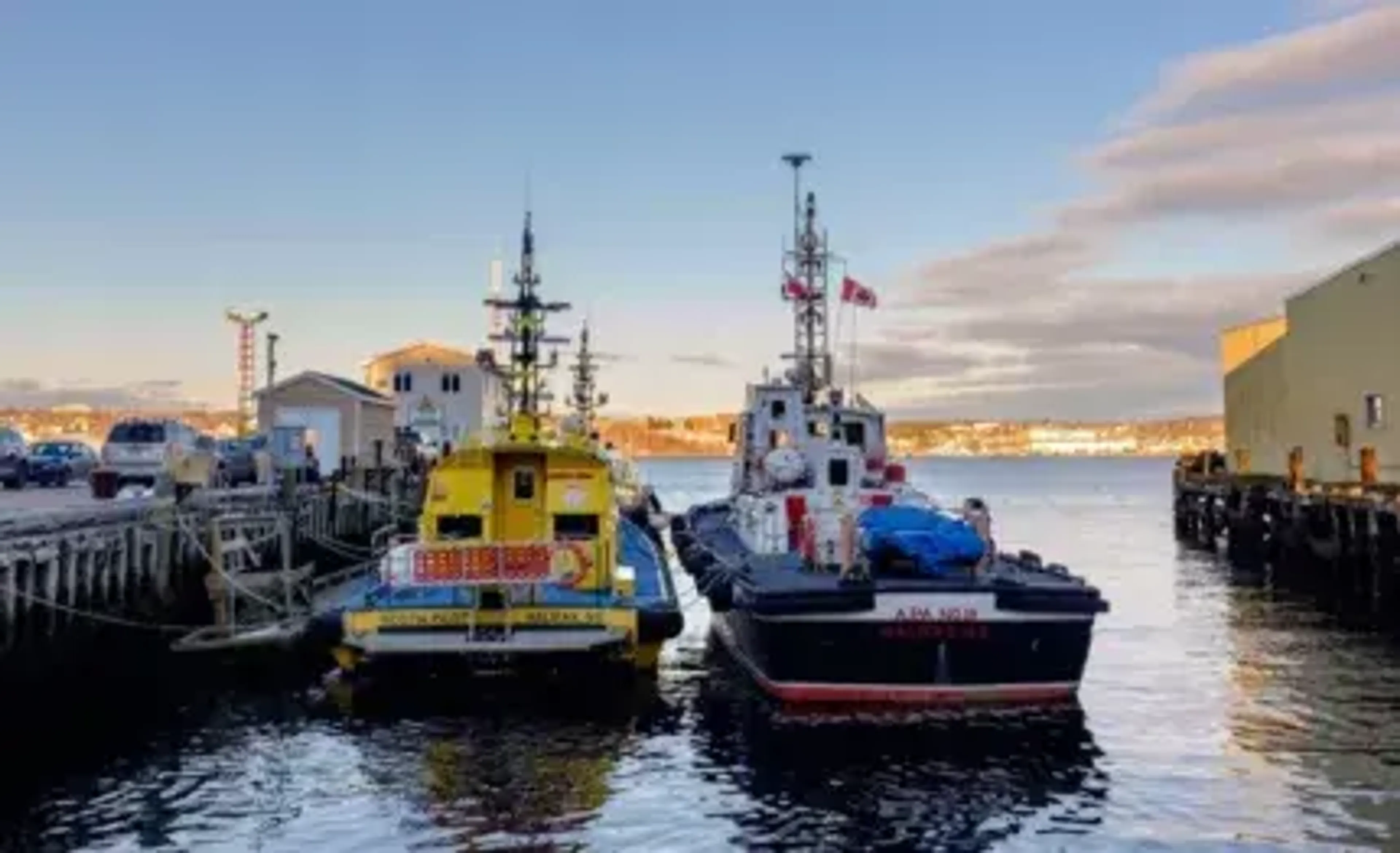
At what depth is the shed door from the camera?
58.1m

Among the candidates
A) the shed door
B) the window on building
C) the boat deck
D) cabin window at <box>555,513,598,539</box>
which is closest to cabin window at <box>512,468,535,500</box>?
cabin window at <box>555,513,598,539</box>

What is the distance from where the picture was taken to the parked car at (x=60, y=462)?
160ft

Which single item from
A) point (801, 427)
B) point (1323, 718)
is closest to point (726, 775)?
point (1323, 718)

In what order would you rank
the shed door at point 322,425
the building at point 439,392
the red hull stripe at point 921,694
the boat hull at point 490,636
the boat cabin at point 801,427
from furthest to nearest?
the building at point 439,392
the shed door at point 322,425
the boat cabin at point 801,427
the boat hull at point 490,636
the red hull stripe at point 921,694

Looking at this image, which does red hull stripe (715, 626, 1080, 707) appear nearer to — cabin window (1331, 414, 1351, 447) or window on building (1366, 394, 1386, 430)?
window on building (1366, 394, 1386, 430)

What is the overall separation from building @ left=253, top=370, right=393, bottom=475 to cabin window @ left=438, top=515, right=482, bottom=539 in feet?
112

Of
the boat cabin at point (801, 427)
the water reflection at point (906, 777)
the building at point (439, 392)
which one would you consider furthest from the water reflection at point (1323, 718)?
the building at point (439, 392)

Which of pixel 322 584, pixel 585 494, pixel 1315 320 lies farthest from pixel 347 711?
pixel 1315 320

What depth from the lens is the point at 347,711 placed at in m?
22.6

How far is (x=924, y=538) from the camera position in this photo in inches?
864

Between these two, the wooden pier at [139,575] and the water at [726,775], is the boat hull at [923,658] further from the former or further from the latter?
the wooden pier at [139,575]

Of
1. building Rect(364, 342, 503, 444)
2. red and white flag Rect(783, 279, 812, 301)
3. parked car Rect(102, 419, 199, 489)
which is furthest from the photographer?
building Rect(364, 342, 503, 444)

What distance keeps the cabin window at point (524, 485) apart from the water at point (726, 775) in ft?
10.8

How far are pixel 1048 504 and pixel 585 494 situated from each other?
363ft
